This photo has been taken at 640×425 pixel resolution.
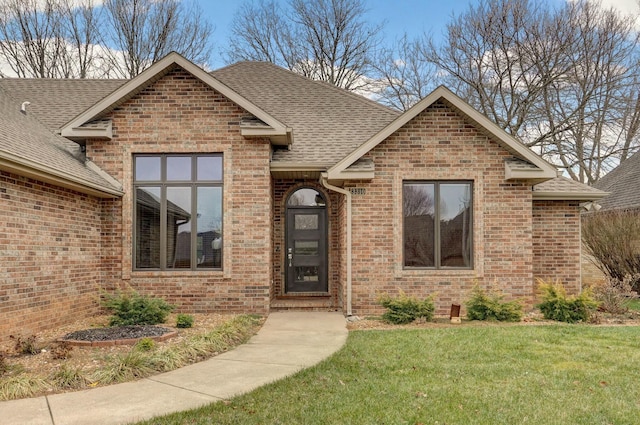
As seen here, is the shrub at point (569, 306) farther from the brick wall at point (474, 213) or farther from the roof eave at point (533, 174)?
the roof eave at point (533, 174)

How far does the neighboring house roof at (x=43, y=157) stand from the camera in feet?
23.0

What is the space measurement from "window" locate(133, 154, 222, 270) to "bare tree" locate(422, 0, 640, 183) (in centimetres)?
1540

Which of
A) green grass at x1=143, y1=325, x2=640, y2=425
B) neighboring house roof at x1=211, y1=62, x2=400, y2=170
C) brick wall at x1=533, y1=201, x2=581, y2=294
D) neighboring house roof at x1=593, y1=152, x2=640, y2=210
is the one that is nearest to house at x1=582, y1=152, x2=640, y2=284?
neighboring house roof at x1=593, y1=152, x2=640, y2=210

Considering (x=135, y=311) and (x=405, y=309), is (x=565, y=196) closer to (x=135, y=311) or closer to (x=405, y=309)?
(x=405, y=309)

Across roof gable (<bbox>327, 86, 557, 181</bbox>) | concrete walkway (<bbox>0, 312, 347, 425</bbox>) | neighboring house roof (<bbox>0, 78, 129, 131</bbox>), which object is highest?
neighboring house roof (<bbox>0, 78, 129, 131</bbox>)

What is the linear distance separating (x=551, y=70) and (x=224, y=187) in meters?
16.0

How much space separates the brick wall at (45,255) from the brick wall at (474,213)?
4942 millimetres

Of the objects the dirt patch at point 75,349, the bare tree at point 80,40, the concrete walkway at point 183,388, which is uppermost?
the bare tree at point 80,40

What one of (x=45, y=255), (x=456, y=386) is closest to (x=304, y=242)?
(x=45, y=255)

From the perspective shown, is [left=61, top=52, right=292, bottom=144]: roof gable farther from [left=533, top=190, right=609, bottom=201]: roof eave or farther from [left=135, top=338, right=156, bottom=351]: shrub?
[left=533, top=190, right=609, bottom=201]: roof eave

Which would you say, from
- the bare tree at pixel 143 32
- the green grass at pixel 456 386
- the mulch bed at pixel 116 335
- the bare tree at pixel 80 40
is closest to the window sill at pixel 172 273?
the mulch bed at pixel 116 335

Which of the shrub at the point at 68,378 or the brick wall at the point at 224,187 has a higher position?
the brick wall at the point at 224,187

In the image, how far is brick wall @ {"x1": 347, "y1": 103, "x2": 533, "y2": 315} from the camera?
387 inches

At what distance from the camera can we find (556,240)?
35.8ft
